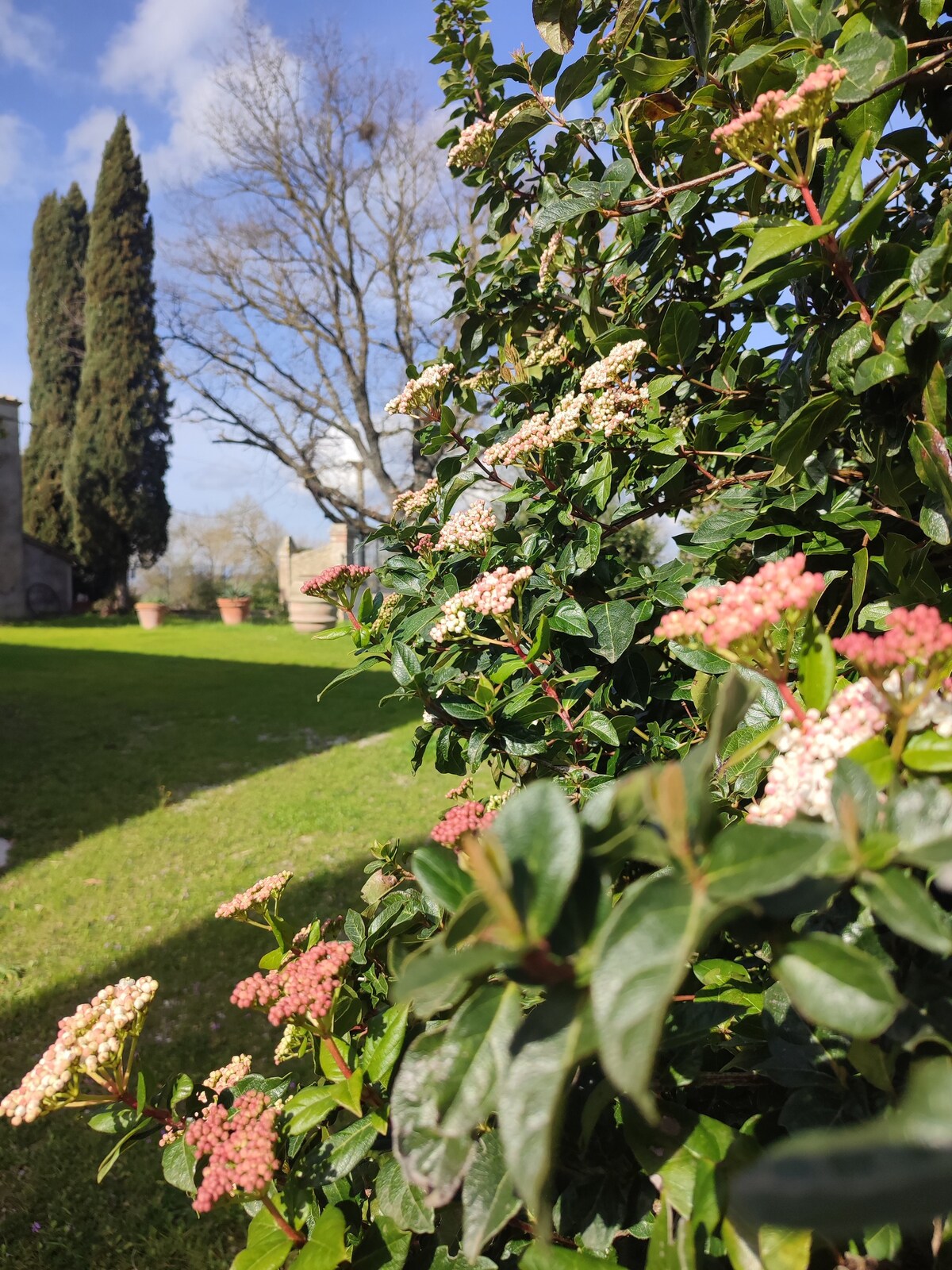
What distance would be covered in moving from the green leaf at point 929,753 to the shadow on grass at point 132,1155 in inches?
70.7

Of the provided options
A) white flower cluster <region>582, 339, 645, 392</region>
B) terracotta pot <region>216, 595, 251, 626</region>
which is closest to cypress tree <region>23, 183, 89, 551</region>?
terracotta pot <region>216, 595, 251, 626</region>

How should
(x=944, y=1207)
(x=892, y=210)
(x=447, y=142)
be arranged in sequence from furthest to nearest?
(x=447, y=142) < (x=892, y=210) < (x=944, y=1207)

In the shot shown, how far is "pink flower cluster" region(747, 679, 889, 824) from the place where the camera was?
0.49 meters

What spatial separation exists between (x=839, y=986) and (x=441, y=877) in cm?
27

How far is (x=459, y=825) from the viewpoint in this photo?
87 centimetres

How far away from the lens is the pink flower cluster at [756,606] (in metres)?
0.58

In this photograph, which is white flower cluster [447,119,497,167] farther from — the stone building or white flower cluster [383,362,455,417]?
the stone building

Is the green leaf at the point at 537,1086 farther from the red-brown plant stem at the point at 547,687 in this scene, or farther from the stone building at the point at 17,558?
the stone building at the point at 17,558

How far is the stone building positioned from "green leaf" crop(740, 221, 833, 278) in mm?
20742

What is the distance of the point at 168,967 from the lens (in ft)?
11.7

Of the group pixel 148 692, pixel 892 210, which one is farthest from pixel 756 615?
pixel 148 692

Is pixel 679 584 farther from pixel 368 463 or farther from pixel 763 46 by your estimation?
pixel 368 463

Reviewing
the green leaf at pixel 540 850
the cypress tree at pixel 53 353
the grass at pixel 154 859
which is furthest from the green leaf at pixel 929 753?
the cypress tree at pixel 53 353

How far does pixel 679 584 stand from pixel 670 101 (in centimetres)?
81
